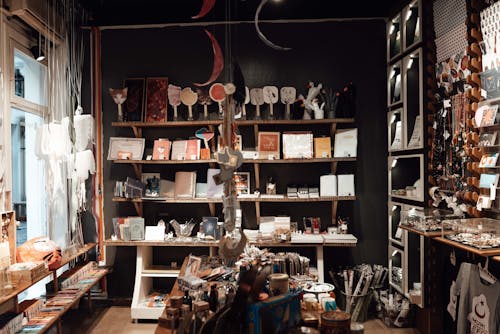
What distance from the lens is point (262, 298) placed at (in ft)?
6.35

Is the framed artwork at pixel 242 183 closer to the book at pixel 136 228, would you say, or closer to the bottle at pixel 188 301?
the book at pixel 136 228

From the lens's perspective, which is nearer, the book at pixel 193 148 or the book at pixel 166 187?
the book at pixel 193 148

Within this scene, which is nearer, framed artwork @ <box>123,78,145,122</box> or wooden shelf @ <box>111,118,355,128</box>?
wooden shelf @ <box>111,118,355,128</box>

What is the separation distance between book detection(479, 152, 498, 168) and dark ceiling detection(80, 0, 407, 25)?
2047 mm

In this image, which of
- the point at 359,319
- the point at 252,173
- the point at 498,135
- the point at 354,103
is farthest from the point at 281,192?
the point at 498,135

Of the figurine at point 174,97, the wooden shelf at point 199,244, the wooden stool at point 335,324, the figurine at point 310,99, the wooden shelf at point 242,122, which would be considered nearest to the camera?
the wooden stool at point 335,324

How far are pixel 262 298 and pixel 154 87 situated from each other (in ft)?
10.8

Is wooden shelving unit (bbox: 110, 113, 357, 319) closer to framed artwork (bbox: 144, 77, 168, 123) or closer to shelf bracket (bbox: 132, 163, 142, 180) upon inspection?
shelf bracket (bbox: 132, 163, 142, 180)

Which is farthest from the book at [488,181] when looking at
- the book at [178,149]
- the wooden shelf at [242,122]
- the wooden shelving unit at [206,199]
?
the book at [178,149]

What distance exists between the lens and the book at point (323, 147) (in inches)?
173

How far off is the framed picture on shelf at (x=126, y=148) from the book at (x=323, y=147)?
1891 millimetres

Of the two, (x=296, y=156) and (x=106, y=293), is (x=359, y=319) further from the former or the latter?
(x=106, y=293)

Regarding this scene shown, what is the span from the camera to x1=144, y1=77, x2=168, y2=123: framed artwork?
4.56 meters

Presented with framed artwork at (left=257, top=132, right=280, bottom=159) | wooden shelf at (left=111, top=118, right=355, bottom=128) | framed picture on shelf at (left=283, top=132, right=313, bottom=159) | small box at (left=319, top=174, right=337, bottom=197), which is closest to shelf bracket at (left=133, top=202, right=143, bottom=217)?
wooden shelf at (left=111, top=118, right=355, bottom=128)
